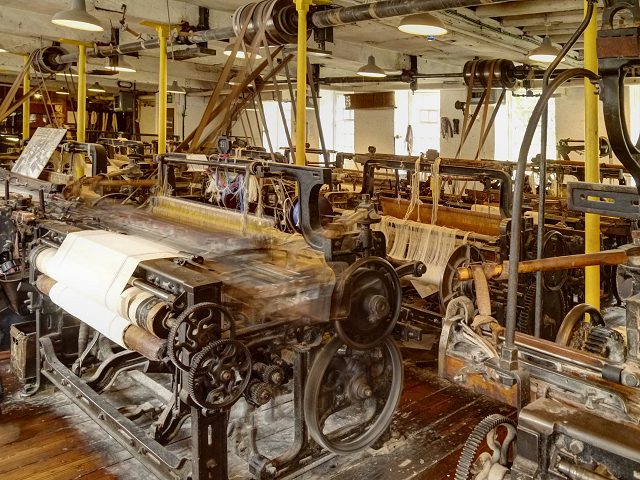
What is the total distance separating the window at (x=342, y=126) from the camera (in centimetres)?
1653

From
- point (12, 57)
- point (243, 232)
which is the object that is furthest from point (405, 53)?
point (243, 232)

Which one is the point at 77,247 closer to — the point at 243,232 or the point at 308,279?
the point at 243,232

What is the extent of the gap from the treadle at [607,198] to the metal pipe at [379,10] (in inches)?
56.6

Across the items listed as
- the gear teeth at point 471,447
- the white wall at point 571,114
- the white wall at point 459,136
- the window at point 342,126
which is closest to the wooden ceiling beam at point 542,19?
the white wall at point 571,114

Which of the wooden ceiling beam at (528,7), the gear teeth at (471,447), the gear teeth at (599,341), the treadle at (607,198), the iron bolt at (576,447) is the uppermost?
the wooden ceiling beam at (528,7)

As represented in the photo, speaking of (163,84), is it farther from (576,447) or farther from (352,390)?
(576,447)

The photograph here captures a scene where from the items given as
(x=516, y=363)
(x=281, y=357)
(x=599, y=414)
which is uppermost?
(x=516, y=363)

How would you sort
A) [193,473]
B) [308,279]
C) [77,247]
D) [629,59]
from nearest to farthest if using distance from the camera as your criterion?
1. [629,59]
2. [193,473]
3. [308,279]
4. [77,247]

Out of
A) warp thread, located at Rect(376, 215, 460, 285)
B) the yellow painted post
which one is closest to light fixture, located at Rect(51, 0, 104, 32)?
the yellow painted post

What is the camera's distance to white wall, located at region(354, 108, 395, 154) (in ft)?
48.8

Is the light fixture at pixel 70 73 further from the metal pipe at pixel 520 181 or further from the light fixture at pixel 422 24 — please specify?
the metal pipe at pixel 520 181

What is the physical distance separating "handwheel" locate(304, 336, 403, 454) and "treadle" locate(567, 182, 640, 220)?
4.63ft

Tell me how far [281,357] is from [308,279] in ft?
1.29

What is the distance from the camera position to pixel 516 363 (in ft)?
5.35
